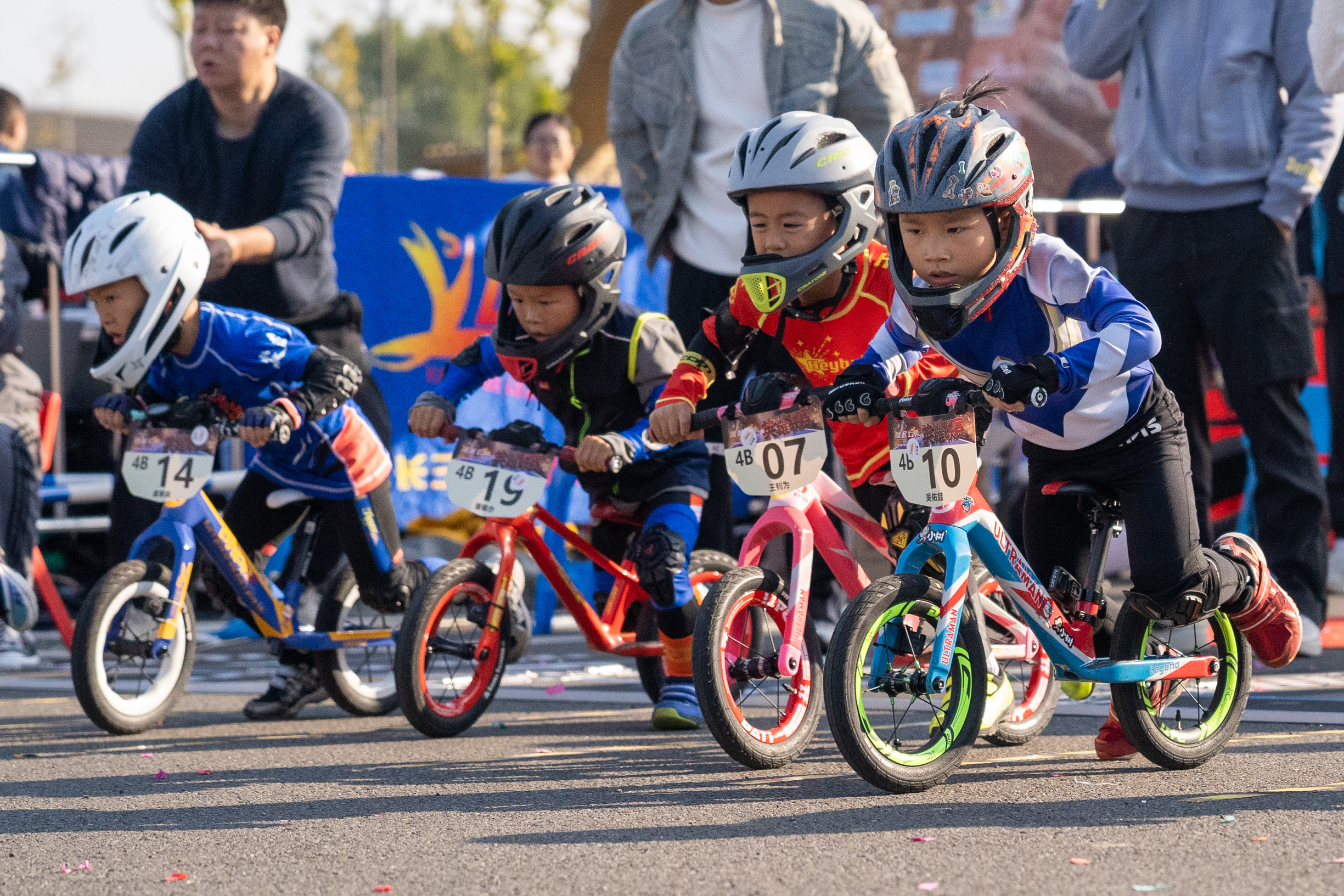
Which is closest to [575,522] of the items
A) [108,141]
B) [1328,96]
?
[1328,96]

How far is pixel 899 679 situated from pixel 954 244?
3.64 feet

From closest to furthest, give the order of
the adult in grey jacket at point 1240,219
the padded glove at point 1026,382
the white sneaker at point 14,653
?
the padded glove at point 1026,382
the adult in grey jacket at point 1240,219
the white sneaker at point 14,653

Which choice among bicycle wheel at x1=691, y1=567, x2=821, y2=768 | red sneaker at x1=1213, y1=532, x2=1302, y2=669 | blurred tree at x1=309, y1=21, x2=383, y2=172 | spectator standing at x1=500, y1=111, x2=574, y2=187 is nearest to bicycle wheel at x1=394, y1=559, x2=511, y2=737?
bicycle wheel at x1=691, y1=567, x2=821, y2=768

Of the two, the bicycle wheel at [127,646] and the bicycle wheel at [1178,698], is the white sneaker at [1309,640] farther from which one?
the bicycle wheel at [127,646]

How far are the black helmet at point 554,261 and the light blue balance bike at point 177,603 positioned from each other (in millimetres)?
848

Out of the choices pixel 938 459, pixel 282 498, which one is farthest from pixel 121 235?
pixel 938 459

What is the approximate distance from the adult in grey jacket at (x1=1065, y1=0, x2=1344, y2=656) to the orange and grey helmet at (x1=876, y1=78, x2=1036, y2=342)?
2193mm

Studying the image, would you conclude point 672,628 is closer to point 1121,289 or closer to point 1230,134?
point 1121,289

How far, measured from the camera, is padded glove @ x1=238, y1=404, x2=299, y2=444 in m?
5.22

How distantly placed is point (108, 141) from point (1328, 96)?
72006mm

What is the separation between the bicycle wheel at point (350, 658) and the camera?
224 inches

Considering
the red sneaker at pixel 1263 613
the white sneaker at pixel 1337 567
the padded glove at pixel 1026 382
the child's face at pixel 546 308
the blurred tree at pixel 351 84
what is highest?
the blurred tree at pixel 351 84

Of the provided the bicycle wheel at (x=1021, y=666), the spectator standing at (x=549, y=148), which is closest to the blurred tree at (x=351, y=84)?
the spectator standing at (x=549, y=148)

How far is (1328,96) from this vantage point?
6141mm
